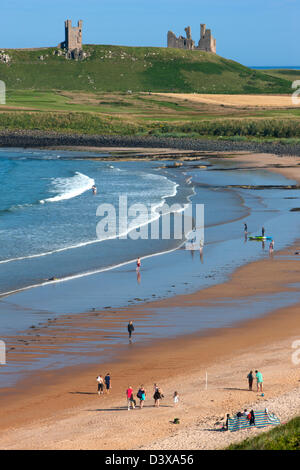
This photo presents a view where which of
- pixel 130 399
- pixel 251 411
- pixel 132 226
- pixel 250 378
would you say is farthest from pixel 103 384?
pixel 132 226

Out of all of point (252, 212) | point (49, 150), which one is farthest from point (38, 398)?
point (49, 150)

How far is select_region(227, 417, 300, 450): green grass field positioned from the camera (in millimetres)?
16203

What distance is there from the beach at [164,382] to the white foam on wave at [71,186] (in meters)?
32.6

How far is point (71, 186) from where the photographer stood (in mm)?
70000

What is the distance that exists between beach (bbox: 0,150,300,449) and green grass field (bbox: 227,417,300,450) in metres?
0.70

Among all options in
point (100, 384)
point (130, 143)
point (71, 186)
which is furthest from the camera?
point (130, 143)

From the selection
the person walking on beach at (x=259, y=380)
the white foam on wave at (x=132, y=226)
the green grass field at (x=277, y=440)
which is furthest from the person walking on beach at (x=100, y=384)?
the white foam on wave at (x=132, y=226)

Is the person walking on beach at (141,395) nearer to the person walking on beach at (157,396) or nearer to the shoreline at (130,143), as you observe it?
the person walking on beach at (157,396)

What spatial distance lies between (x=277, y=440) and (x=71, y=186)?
55210 millimetres

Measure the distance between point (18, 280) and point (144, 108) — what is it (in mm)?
135305

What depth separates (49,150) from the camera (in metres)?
111

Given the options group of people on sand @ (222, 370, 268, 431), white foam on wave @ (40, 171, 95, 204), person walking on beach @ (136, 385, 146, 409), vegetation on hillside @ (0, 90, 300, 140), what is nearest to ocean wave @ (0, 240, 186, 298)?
person walking on beach @ (136, 385, 146, 409)

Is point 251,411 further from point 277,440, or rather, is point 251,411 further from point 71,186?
point 71,186
